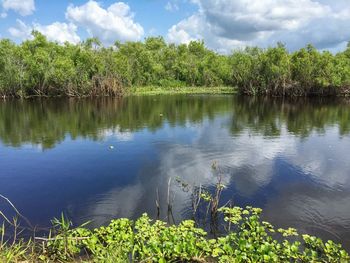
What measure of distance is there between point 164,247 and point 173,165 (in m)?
8.25

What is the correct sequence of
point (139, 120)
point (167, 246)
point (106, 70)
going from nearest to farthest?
point (167, 246) < point (139, 120) < point (106, 70)

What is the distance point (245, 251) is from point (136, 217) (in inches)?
161

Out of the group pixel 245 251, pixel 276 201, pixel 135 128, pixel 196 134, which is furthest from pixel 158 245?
pixel 135 128

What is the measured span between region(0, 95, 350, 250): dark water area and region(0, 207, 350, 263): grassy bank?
4.46 feet

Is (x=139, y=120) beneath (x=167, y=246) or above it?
above

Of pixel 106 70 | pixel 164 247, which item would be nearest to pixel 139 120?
pixel 164 247

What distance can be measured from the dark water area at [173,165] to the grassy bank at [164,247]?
1.36 meters

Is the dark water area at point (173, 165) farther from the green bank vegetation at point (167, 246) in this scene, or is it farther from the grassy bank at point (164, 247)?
the grassy bank at point (164, 247)

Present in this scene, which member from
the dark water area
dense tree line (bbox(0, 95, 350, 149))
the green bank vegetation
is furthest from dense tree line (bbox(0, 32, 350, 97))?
the green bank vegetation

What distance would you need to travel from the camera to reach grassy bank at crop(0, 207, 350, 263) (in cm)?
784

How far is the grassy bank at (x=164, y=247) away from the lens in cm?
784

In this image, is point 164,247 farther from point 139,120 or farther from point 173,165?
point 139,120

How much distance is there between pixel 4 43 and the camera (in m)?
48.7

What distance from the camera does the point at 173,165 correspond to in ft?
53.2
